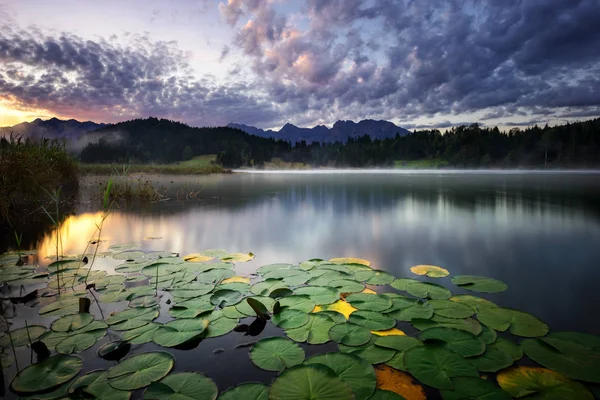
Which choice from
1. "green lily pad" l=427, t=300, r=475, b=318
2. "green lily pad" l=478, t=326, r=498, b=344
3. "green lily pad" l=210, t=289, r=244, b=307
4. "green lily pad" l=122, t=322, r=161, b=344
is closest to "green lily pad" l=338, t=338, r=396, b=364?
"green lily pad" l=478, t=326, r=498, b=344

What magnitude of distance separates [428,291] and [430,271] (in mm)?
944

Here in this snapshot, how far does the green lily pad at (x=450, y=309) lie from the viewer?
9.93ft

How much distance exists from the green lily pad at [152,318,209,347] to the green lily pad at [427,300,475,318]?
88.1 inches

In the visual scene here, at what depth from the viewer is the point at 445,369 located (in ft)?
7.13

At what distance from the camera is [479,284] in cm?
394

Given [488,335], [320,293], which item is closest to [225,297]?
[320,293]

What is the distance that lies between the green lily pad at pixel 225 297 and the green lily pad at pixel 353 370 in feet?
4.39

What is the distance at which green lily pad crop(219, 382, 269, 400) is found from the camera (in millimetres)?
1888

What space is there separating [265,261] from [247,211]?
6289 millimetres

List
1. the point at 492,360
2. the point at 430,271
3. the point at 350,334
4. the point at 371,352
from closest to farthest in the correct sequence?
the point at 492,360 < the point at 371,352 < the point at 350,334 < the point at 430,271

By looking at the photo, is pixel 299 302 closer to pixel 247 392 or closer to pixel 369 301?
pixel 369 301

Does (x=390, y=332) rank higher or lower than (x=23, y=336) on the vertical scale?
lower

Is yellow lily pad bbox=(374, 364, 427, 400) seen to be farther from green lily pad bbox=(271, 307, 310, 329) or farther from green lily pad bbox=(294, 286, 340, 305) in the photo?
green lily pad bbox=(294, 286, 340, 305)

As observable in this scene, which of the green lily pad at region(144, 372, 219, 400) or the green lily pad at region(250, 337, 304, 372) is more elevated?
the green lily pad at region(144, 372, 219, 400)
